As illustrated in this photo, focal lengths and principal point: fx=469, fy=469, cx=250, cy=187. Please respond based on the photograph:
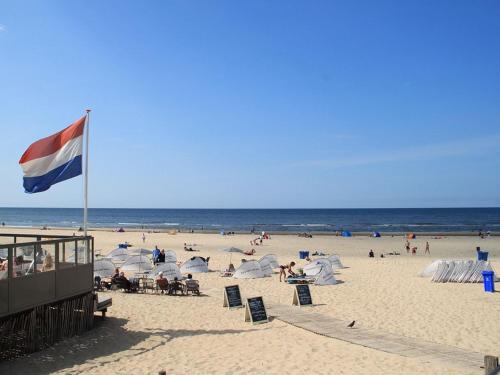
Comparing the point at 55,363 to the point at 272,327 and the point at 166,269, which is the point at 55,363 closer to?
the point at 272,327

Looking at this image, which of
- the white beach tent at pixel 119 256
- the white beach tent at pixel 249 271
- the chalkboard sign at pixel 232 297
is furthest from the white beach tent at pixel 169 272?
the white beach tent at pixel 119 256

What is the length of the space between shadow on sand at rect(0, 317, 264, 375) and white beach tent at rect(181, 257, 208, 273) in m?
9.70

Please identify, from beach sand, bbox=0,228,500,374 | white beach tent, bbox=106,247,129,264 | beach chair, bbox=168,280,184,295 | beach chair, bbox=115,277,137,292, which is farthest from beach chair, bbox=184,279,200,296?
white beach tent, bbox=106,247,129,264

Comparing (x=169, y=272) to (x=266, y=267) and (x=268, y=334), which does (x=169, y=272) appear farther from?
(x=268, y=334)

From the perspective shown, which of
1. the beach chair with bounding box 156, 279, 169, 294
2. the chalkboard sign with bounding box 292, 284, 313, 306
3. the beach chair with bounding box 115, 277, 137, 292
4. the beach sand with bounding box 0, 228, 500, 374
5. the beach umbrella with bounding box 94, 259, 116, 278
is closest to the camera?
the beach sand with bounding box 0, 228, 500, 374

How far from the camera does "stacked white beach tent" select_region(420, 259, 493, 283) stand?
63.7 ft

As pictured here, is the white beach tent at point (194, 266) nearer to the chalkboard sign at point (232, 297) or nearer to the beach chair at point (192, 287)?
the beach chair at point (192, 287)

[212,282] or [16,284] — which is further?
[212,282]

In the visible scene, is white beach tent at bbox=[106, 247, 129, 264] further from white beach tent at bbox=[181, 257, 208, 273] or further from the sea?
the sea

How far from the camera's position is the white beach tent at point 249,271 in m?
20.5

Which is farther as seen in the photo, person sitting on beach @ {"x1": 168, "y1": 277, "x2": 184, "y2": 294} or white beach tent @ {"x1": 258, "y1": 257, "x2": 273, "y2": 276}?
white beach tent @ {"x1": 258, "y1": 257, "x2": 273, "y2": 276}

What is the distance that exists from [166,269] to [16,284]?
9.62m

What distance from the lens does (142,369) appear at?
876cm

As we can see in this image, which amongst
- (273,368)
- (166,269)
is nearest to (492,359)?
(273,368)
